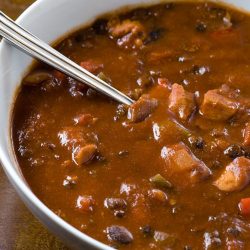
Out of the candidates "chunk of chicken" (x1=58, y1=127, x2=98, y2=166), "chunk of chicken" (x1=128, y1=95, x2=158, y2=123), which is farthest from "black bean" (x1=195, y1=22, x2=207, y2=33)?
"chunk of chicken" (x1=58, y1=127, x2=98, y2=166)

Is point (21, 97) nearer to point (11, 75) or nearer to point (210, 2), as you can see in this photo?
point (11, 75)

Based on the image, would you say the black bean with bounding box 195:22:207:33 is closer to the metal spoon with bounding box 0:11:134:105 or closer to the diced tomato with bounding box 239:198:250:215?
the metal spoon with bounding box 0:11:134:105

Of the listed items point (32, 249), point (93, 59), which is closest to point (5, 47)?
point (93, 59)

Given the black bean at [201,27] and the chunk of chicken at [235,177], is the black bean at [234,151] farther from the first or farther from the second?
the black bean at [201,27]

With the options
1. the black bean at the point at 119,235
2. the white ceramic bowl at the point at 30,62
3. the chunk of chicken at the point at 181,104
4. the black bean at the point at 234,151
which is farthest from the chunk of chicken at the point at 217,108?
the white ceramic bowl at the point at 30,62

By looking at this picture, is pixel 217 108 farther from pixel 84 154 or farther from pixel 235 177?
pixel 84 154
